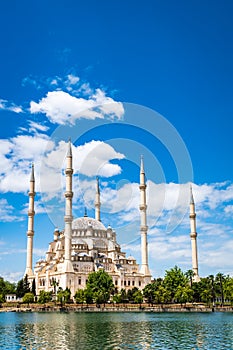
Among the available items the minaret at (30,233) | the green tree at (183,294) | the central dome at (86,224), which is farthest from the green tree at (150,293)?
the central dome at (86,224)

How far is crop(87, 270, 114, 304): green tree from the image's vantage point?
219 feet

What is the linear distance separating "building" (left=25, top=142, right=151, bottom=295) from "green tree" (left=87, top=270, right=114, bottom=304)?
5.67 metres

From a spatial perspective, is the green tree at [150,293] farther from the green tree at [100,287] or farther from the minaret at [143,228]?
the minaret at [143,228]

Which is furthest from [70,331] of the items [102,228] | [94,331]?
[102,228]

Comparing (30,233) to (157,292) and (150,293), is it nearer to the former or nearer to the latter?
(150,293)

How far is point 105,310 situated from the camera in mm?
62625

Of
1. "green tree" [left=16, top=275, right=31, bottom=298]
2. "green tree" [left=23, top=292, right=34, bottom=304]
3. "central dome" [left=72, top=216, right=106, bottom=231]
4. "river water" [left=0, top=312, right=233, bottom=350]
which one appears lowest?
"river water" [left=0, top=312, right=233, bottom=350]

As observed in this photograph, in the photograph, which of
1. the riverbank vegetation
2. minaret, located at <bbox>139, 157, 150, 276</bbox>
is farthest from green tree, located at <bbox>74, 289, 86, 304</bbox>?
minaret, located at <bbox>139, 157, 150, 276</bbox>

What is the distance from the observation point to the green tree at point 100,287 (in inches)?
2633

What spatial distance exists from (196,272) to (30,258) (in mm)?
29646

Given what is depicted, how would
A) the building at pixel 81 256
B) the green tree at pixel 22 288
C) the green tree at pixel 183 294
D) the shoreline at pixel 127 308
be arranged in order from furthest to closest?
the green tree at pixel 22 288
the building at pixel 81 256
the green tree at pixel 183 294
the shoreline at pixel 127 308

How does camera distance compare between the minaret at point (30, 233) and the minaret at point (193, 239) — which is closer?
the minaret at point (193, 239)

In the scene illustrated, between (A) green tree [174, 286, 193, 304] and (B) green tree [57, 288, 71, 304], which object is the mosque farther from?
(A) green tree [174, 286, 193, 304]

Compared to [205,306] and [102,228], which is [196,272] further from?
[102,228]
